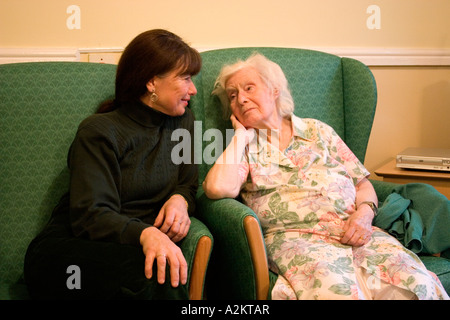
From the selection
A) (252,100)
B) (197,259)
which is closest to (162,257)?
(197,259)

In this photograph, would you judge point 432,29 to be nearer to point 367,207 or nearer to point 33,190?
point 367,207

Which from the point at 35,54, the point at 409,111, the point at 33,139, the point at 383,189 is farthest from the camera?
the point at 409,111

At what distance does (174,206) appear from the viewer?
1422mm

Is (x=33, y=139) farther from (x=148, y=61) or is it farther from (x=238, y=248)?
(x=238, y=248)

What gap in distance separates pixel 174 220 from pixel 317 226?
1.60 feet

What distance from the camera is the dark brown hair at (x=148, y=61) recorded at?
4.79 feet

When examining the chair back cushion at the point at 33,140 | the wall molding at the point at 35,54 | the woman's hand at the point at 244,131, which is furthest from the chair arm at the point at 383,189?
the wall molding at the point at 35,54

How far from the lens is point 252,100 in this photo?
5.39ft

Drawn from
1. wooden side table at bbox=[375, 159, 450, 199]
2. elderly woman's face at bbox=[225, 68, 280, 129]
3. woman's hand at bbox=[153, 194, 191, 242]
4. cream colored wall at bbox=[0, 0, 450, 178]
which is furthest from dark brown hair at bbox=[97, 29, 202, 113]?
wooden side table at bbox=[375, 159, 450, 199]

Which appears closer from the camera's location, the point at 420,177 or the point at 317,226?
the point at 317,226

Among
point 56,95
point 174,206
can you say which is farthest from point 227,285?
point 56,95

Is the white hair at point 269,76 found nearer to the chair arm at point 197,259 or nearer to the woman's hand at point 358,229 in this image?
the woman's hand at point 358,229

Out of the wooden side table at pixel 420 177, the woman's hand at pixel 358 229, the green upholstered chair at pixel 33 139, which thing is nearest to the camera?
the woman's hand at pixel 358 229

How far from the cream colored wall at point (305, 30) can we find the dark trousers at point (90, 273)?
1.19 m
